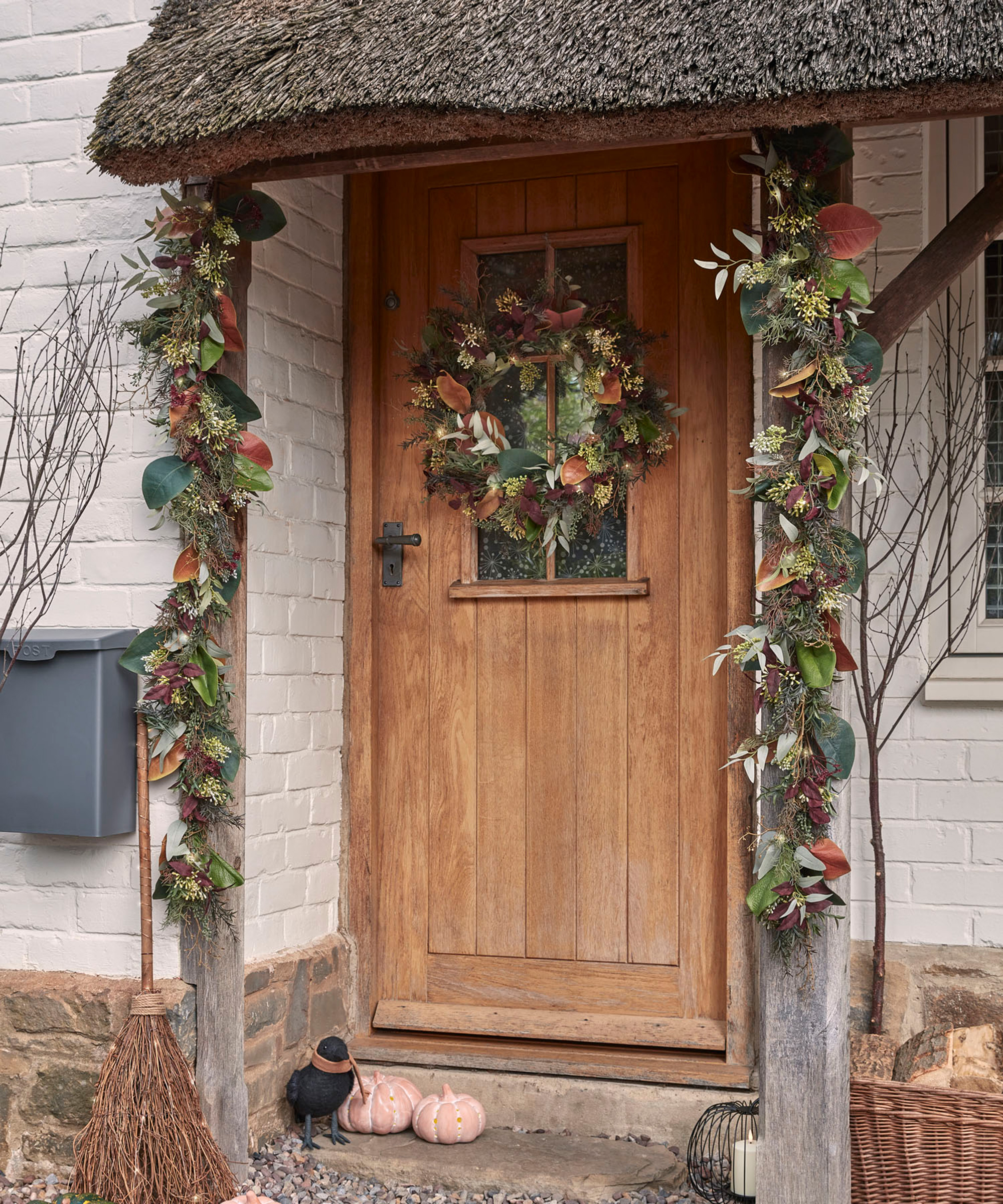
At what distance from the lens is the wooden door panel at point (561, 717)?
343cm

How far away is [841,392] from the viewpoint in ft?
8.55

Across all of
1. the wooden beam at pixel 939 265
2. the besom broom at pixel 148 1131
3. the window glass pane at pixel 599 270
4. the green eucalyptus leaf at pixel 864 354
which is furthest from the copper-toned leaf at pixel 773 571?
the besom broom at pixel 148 1131

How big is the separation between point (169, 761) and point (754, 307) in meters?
1.68

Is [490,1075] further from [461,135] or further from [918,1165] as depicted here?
[461,135]

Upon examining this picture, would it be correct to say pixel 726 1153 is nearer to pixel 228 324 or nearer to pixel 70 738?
pixel 70 738

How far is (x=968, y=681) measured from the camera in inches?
131

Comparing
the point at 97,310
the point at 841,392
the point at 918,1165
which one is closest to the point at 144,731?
the point at 97,310

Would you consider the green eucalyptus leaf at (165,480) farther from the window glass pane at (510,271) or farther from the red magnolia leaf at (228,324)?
the window glass pane at (510,271)

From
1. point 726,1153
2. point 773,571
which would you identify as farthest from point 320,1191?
point 773,571

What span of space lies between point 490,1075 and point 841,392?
1977 mm

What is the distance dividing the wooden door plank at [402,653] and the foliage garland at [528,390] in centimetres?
10

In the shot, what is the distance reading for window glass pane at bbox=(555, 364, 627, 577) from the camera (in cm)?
353

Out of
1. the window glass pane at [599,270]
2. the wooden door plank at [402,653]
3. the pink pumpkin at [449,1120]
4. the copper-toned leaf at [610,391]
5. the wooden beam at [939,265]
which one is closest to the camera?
the wooden beam at [939,265]

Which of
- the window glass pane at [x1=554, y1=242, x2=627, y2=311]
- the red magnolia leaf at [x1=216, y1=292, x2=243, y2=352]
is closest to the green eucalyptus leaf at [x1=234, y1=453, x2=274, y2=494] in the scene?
the red magnolia leaf at [x1=216, y1=292, x2=243, y2=352]
